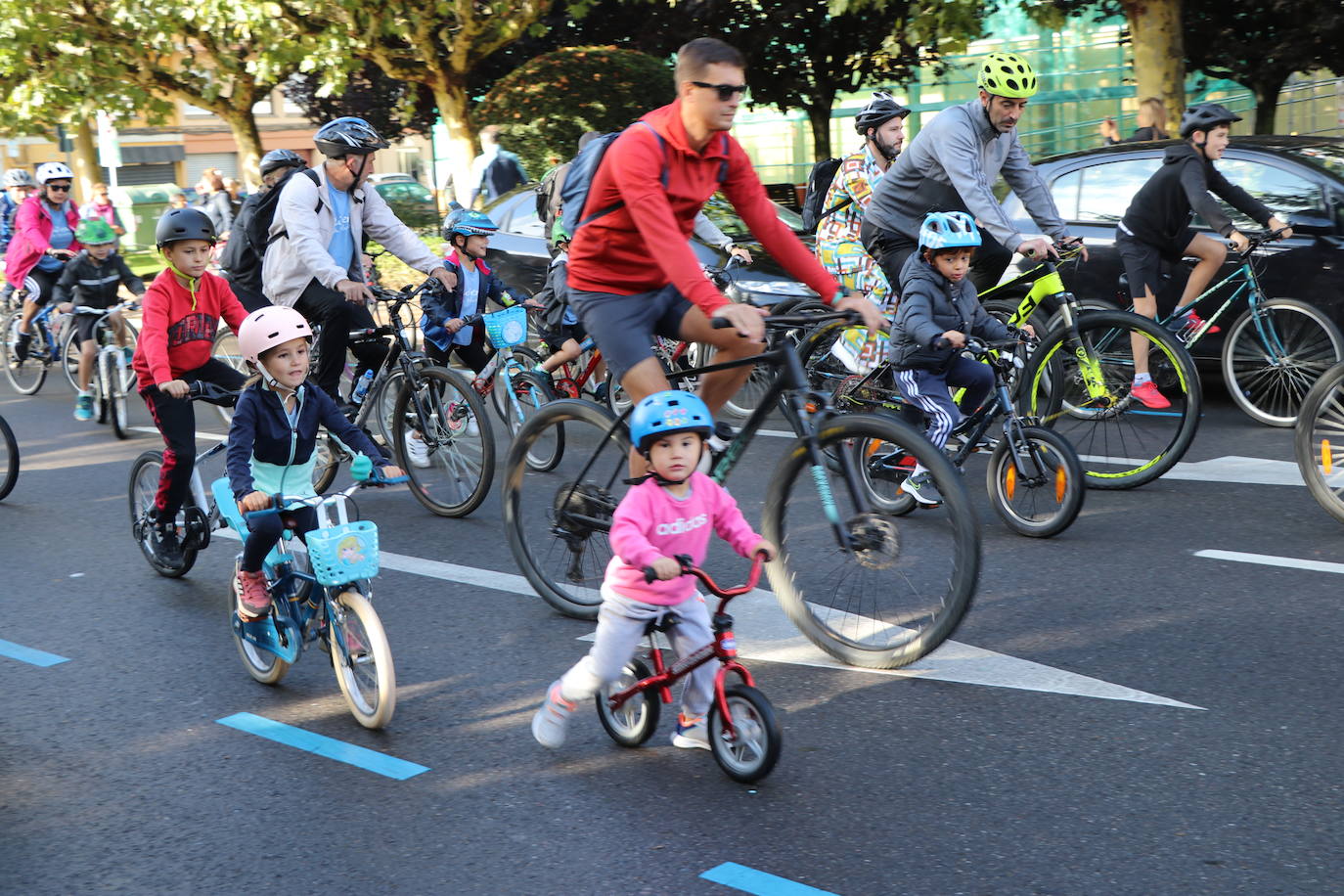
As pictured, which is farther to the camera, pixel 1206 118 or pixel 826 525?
pixel 1206 118

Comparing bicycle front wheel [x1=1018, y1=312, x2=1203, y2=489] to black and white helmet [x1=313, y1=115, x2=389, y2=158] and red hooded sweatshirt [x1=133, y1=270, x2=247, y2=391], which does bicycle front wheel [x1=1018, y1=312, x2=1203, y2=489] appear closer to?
black and white helmet [x1=313, y1=115, x2=389, y2=158]

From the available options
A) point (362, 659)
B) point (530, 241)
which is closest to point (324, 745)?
point (362, 659)

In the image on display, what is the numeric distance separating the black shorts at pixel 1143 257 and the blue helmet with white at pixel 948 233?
2750 mm

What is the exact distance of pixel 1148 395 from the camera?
7133mm

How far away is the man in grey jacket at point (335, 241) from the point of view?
7.45 metres

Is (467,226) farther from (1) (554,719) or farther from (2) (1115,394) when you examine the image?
(1) (554,719)

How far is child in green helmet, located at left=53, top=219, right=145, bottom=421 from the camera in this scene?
11406 millimetres

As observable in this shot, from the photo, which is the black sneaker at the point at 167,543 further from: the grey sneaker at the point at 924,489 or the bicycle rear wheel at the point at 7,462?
the grey sneaker at the point at 924,489

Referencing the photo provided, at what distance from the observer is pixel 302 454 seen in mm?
5078

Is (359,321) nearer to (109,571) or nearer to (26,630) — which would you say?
(109,571)

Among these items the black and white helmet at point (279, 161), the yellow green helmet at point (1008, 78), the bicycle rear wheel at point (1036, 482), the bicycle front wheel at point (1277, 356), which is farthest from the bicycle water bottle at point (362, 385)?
the bicycle front wheel at point (1277, 356)

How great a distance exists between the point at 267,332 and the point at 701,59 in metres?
1.68

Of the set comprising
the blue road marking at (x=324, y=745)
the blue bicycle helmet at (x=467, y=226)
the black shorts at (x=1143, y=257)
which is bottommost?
the blue road marking at (x=324, y=745)

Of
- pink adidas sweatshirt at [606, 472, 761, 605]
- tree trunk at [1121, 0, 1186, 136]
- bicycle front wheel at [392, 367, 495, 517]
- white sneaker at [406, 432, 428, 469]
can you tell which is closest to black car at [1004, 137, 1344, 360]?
bicycle front wheel at [392, 367, 495, 517]
